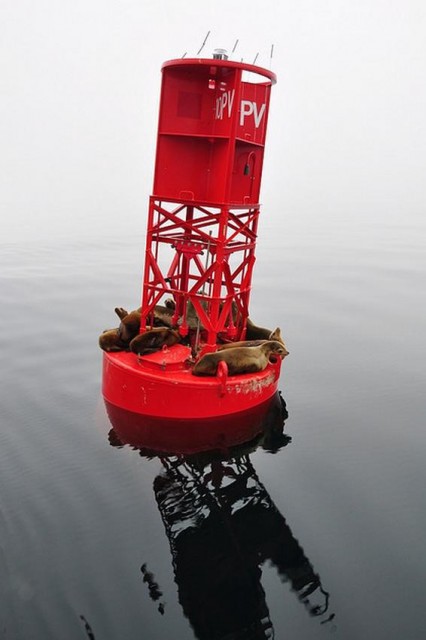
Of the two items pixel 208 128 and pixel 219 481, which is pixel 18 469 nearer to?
pixel 219 481

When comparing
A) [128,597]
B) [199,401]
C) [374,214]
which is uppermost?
[374,214]

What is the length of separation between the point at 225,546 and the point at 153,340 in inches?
254

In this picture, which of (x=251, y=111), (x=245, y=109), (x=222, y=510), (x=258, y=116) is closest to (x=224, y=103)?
(x=245, y=109)

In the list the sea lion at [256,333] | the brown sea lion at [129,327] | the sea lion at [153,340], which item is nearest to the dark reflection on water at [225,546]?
the sea lion at [153,340]

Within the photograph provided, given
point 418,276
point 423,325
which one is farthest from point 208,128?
point 418,276

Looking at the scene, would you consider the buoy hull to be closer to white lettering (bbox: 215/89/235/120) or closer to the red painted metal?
the red painted metal

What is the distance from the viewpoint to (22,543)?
11.0m

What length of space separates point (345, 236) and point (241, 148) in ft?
127

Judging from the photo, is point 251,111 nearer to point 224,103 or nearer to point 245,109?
point 245,109

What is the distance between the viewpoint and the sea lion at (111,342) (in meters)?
16.5

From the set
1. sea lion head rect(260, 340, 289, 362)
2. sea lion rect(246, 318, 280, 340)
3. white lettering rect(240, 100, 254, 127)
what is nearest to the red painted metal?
white lettering rect(240, 100, 254, 127)

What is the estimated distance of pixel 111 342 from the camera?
1656 cm

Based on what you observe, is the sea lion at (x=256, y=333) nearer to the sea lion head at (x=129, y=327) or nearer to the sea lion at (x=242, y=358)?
the sea lion at (x=242, y=358)

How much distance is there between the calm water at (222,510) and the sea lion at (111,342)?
71.7 inches
